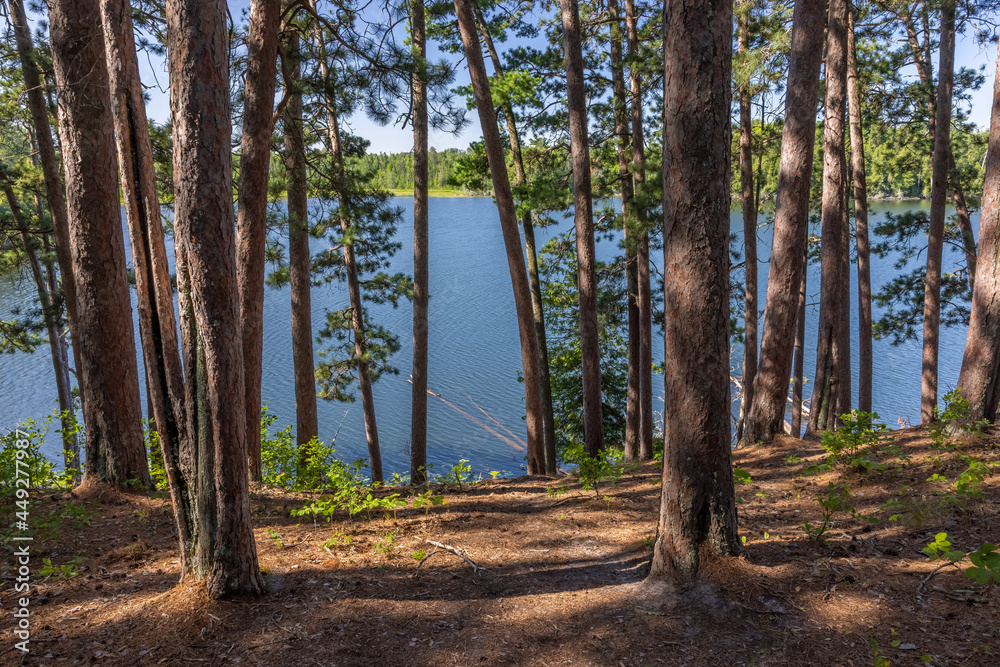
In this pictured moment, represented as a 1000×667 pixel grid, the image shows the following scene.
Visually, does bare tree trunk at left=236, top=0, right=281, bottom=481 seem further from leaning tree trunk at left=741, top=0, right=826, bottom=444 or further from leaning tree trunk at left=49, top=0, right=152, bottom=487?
leaning tree trunk at left=741, top=0, right=826, bottom=444

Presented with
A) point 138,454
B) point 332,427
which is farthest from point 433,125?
point 332,427

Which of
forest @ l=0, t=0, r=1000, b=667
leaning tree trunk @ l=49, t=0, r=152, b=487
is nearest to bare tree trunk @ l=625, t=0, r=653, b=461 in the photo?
forest @ l=0, t=0, r=1000, b=667

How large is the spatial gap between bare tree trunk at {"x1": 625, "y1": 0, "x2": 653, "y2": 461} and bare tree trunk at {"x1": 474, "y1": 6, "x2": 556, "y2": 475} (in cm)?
159

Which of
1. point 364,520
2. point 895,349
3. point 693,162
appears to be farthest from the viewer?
point 895,349

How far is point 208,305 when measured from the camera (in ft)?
10.1

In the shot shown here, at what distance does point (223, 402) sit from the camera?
124 inches

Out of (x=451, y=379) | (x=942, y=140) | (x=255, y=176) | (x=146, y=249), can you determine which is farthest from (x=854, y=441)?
(x=451, y=379)

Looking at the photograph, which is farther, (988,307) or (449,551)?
(988,307)

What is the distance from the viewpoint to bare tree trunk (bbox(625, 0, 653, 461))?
29.5ft

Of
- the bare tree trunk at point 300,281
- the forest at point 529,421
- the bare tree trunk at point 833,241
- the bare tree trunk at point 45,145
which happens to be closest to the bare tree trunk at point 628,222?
the forest at point 529,421

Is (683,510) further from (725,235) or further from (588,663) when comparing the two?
(725,235)

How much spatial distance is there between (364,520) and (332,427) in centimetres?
1560

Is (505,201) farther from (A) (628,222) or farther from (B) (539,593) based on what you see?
(B) (539,593)

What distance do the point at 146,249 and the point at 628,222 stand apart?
7.14 meters
